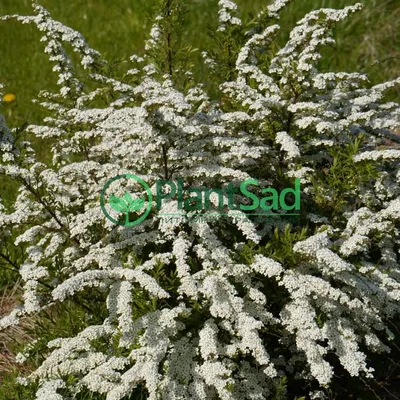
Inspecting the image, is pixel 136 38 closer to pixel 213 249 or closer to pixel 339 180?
pixel 339 180

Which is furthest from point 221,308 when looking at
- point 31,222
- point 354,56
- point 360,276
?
point 354,56

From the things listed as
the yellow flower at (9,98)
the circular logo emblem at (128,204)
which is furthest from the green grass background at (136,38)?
the circular logo emblem at (128,204)

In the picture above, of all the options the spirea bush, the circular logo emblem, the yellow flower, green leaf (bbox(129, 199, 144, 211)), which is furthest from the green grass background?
green leaf (bbox(129, 199, 144, 211))

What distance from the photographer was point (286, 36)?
27.3ft

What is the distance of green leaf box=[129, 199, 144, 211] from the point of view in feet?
11.4

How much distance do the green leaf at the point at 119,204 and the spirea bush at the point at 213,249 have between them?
102mm

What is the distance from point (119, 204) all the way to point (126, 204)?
1.7 inches

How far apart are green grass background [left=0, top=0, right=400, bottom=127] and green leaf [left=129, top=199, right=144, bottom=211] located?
4.29 metres

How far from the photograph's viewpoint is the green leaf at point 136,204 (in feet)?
11.4

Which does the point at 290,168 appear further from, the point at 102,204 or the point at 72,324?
the point at 72,324

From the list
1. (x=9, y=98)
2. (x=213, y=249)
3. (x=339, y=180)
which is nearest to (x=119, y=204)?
(x=213, y=249)

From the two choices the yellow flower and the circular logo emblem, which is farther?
the yellow flower

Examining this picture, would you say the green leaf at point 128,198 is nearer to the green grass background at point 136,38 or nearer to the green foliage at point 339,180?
the green foliage at point 339,180

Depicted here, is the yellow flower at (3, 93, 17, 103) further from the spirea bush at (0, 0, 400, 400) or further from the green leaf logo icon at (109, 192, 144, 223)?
the green leaf logo icon at (109, 192, 144, 223)
